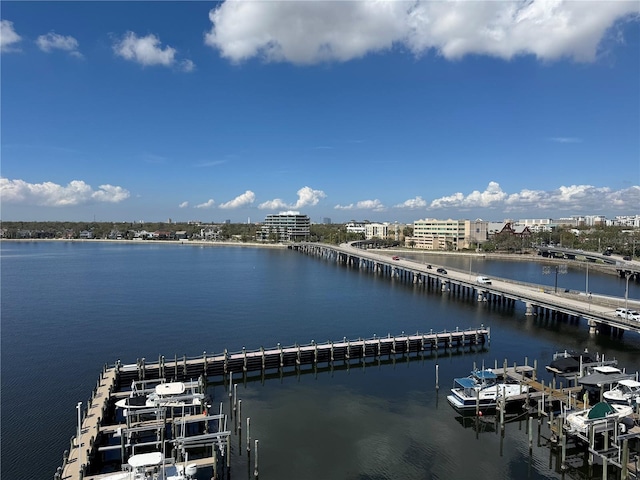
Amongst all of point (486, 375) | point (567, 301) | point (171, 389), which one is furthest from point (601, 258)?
point (171, 389)

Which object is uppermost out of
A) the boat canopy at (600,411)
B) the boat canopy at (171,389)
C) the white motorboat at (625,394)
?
the boat canopy at (171,389)

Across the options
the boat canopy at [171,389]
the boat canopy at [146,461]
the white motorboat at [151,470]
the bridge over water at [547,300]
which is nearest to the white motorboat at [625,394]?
the bridge over water at [547,300]

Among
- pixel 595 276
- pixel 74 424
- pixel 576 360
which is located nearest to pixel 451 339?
pixel 576 360

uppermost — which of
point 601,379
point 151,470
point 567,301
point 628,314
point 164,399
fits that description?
point 628,314

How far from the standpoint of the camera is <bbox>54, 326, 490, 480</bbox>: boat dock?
20797 millimetres

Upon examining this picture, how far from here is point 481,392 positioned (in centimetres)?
2816

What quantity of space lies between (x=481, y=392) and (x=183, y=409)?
1924 cm

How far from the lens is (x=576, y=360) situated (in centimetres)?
3183

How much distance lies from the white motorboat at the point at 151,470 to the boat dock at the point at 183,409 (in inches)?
31.0

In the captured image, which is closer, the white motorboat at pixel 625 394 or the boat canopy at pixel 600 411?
the boat canopy at pixel 600 411

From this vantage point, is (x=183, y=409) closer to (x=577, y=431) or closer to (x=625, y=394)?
(x=577, y=431)

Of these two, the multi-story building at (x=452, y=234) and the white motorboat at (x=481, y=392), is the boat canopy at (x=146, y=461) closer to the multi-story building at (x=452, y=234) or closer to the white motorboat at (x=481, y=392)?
the white motorboat at (x=481, y=392)

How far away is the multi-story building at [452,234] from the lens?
173 metres

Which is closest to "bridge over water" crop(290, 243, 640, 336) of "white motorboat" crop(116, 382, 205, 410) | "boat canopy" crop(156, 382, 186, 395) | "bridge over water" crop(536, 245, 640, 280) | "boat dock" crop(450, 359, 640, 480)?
"boat dock" crop(450, 359, 640, 480)
